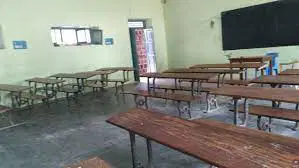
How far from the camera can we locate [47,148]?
3096mm

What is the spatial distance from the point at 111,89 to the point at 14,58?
2478mm

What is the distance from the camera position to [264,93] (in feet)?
7.95

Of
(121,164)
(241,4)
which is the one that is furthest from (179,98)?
(241,4)

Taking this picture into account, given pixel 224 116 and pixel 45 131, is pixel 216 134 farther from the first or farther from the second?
pixel 45 131

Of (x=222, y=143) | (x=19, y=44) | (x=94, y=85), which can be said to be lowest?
(x=94, y=85)

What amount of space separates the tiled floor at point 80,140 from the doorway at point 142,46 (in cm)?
367

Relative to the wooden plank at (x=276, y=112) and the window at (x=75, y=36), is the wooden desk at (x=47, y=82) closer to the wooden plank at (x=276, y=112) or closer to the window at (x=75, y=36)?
the window at (x=75, y=36)

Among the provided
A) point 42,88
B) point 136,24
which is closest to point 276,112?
point 42,88

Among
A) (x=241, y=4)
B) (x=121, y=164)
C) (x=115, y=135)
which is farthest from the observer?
(x=241, y=4)

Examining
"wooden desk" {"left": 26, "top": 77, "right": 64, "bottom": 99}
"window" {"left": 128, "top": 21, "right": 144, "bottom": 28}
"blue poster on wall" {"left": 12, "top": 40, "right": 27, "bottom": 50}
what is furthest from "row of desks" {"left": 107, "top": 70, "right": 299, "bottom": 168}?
"window" {"left": 128, "top": 21, "right": 144, "bottom": 28}

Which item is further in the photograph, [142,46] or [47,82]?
[142,46]

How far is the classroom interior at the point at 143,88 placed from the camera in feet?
5.58

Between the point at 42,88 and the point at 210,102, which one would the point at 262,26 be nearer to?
the point at 210,102

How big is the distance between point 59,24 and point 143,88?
8.69 ft
